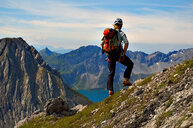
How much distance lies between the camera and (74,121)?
64.8 feet

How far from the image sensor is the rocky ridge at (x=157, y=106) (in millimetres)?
9359

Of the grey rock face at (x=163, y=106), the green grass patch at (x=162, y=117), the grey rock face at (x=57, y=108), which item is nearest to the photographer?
the grey rock face at (x=163, y=106)

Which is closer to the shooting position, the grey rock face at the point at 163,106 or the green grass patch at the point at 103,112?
the grey rock face at the point at 163,106

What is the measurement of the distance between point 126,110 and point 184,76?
159 inches

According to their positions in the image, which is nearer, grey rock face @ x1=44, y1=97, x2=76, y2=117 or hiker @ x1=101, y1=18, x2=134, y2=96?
hiker @ x1=101, y1=18, x2=134, y2=96

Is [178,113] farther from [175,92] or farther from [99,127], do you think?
[99,127]

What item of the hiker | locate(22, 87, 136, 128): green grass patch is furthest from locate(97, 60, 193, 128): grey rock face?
the hiker

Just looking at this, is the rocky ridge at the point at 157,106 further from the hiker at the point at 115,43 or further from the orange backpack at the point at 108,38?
the orange backpack at the point at 108,38

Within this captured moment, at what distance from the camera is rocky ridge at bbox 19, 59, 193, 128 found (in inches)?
368

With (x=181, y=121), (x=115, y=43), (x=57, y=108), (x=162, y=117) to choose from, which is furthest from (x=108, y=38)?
(x=57, y=108)

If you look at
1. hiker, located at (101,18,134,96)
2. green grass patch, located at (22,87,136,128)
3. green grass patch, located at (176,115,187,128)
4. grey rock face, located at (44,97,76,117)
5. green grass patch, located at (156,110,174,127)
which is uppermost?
hiker, located at (101,18,134,96)

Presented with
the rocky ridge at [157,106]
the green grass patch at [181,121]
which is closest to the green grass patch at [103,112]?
the rocky ridge at [157,106]

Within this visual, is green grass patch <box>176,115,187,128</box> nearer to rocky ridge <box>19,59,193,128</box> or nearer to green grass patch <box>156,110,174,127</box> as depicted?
rocky ridge <box>19,59,193,128</box>

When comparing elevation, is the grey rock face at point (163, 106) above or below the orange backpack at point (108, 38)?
below
